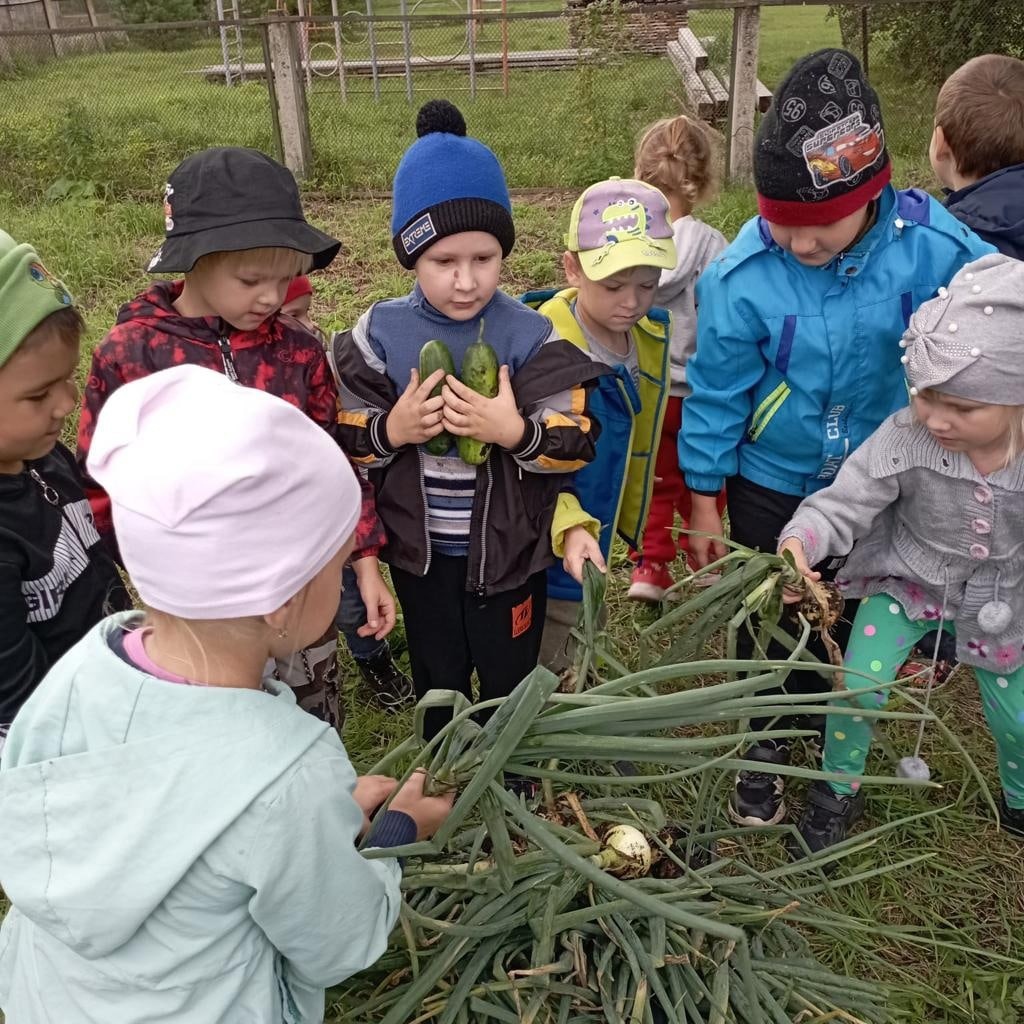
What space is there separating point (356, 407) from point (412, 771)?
38.4 inches

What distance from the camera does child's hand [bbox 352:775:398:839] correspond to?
1.43 metres

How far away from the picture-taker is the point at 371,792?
1435 mm

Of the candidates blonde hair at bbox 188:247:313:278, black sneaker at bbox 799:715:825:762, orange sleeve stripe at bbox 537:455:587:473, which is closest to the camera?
blonde hair at bbox 188:247:313:278

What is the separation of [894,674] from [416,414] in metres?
1.21

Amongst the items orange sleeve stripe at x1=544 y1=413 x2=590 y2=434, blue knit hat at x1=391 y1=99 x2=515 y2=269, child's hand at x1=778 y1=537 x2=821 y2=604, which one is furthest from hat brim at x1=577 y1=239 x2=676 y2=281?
child's hand at x1=778 y1=537 x2=821 y2=604

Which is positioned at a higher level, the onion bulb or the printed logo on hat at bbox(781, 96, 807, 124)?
the printed logo on hat at bbox(781, 96, 807, 124)

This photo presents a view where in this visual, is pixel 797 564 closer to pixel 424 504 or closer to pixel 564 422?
pixel 564 422

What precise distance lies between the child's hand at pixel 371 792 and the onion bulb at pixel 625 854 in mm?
353

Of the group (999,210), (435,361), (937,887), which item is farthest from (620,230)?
(937,887)

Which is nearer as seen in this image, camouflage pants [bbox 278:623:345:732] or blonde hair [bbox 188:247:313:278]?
blonde hair [bbox 188:247:313:278]

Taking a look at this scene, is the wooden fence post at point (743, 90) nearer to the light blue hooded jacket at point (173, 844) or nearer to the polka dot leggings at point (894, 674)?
the polka dot leggings at point (894, 674)

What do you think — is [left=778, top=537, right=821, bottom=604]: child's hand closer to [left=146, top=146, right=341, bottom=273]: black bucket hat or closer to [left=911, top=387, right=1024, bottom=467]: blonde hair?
[left=911, top=387, right=1024, bottom=467]: blonde hair

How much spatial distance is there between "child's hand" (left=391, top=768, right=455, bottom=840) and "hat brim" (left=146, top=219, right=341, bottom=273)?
41.7 inches

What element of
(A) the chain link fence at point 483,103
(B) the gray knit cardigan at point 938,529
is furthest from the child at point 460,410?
(A) the chain link fence at point 483,103
